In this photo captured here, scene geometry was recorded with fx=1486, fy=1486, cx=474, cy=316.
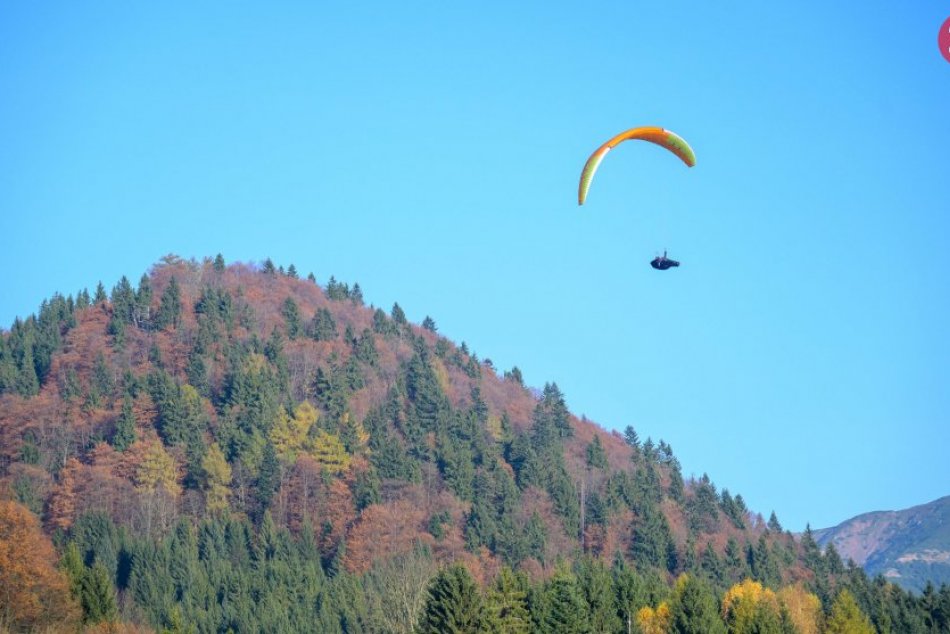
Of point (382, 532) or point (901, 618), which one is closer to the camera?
point (901, 618)

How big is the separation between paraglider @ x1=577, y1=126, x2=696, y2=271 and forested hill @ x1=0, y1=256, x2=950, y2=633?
16728 mm

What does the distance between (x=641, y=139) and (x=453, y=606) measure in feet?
64.1

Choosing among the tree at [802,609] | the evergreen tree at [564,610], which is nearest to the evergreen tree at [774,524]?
the tree at [802,609]

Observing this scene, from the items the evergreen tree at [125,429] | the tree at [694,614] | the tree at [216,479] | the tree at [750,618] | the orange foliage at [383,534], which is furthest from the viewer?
the evergreen tree at [125,429]

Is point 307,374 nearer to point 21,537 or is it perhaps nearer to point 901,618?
point 901,618

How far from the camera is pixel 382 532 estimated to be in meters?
107

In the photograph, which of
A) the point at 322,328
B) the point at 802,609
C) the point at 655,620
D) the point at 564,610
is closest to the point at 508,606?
the point at 564,610

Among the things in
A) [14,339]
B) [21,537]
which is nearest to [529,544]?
[21,537]

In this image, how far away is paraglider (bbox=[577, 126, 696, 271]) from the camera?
161ft

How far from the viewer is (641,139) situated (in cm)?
5078

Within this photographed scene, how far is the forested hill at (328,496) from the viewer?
6975 centimetres

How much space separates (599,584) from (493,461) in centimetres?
6127

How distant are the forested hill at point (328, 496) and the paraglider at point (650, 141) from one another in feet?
54.9

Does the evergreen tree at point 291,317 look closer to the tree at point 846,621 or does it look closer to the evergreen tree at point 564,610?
the tree at point 846,621
